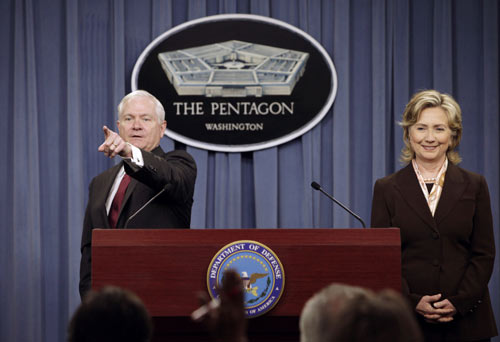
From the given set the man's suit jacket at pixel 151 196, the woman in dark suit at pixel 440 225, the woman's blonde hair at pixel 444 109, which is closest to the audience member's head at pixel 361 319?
the man's suit jacket at pixel 151 196

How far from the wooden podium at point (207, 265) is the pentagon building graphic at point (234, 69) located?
255cm

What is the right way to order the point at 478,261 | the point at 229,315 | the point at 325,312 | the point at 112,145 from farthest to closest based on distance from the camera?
the point at 478,261 → the point at 112,145 → the point at 325,312 → the point at 229,315

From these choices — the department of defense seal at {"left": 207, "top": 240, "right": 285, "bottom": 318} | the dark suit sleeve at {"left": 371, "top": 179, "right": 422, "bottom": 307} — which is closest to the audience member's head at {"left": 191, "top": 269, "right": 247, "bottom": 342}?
the department of defense seal at {"left": 207, "top": 240, "right": 285, "bottom": 318}

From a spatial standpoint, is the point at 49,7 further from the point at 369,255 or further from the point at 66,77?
the point at 369,255

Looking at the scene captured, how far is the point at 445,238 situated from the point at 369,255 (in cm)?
76

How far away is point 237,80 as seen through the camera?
4.57 m

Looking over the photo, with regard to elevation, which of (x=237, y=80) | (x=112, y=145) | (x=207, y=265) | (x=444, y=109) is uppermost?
(x=237, y=80)

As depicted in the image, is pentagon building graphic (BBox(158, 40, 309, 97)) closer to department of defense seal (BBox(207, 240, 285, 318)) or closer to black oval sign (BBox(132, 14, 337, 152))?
black oval sign (BBox(132, 14, 337, 152))

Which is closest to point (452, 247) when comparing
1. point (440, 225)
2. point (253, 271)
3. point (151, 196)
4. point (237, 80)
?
point (440, 225)

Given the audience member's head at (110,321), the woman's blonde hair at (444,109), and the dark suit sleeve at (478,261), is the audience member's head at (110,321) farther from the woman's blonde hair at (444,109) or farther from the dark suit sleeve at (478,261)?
the woman's blonde hair at (444,109)

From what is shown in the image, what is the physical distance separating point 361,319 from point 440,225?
6.20 ft

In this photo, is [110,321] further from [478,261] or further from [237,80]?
[237,80]

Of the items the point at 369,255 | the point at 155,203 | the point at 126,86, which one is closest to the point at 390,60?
the point at 126,86

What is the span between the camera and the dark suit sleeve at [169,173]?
2.39 metres
